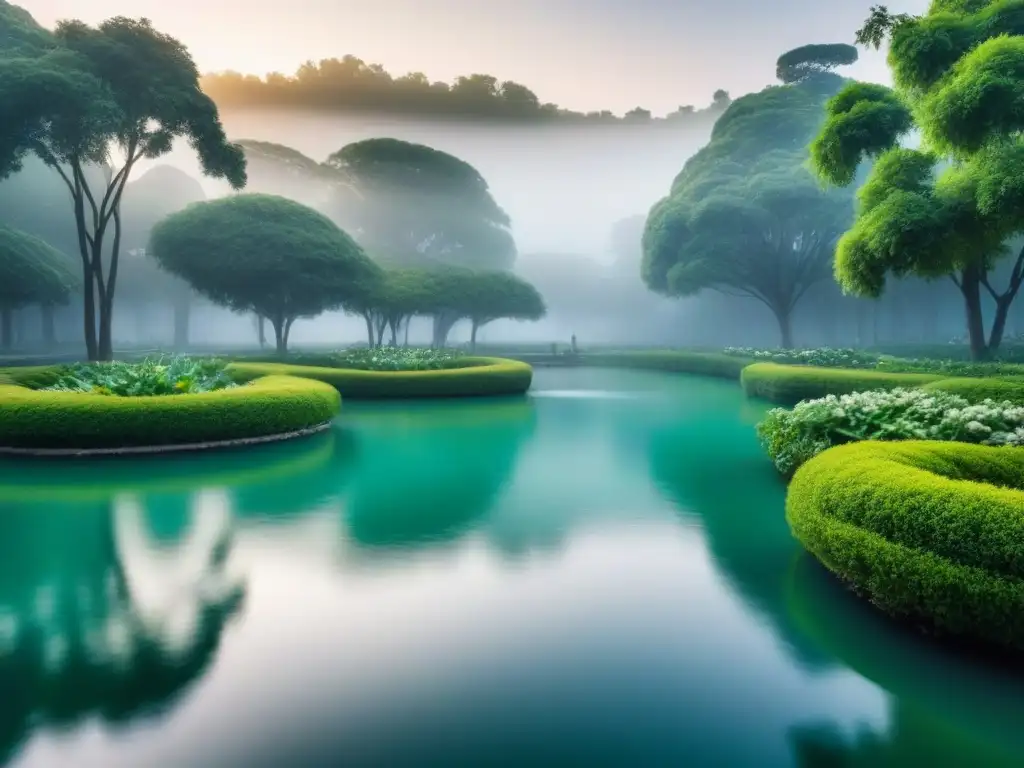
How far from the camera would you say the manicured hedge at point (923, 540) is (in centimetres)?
400

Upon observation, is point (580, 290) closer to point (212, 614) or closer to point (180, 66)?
point (180, 66)

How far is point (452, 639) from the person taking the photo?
14.9ft

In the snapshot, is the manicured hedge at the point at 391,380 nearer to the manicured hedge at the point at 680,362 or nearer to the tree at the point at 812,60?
the manicured hedge at the point at 680,362

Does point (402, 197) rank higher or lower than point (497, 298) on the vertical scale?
higher

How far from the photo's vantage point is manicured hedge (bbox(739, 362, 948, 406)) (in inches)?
630

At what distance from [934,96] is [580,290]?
68998 millimetres

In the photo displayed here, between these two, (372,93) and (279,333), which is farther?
(372,93)

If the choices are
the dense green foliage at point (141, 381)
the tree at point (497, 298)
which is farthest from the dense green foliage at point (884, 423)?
the tree at point (497, 298)

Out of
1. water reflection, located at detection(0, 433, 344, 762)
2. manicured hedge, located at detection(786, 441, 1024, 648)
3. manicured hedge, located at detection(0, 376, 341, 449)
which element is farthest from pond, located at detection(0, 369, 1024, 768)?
manicured hedge, located at detection(0, 376, 341, 449)

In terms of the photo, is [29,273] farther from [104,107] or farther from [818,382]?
[818,382]

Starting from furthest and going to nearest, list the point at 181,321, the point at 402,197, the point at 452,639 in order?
Result: the point at 402,197 → the point at 181,321 → the point at 452,639

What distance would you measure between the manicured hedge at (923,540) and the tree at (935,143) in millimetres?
9347

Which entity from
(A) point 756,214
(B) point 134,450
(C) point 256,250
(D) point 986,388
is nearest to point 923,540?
(D) point 986,388

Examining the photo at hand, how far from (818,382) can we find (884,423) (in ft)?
32.0
